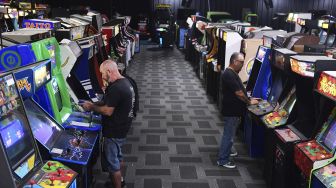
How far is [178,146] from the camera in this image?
545 cm

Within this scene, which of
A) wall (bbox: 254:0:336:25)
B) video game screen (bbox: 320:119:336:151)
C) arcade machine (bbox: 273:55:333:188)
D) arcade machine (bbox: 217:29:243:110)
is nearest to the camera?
video game screen (bbox: 320:119:336:151)

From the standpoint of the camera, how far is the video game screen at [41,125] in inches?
112

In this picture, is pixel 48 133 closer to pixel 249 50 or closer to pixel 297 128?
pixel 297 128

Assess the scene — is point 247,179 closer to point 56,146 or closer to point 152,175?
point 152,175

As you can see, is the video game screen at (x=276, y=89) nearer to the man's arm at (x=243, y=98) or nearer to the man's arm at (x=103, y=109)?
the man's arm at (x=243, y=98)

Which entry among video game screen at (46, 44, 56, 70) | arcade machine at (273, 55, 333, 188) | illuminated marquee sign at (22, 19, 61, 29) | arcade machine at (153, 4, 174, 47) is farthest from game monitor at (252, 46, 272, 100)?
arcade machine at (153, 4, 174, 47)

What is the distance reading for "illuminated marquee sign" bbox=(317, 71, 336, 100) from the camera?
8.84 feet

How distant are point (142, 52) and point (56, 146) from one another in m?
12.5

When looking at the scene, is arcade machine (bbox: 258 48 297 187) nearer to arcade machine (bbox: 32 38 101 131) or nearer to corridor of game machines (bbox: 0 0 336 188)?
corridor of game machines (bbox: 0 0 336 188)

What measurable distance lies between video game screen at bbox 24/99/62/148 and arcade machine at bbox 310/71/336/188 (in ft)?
6.49

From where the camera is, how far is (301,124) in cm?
358

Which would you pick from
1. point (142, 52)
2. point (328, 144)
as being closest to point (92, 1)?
point (142, 52)

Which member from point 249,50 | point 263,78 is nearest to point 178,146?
point 263,78

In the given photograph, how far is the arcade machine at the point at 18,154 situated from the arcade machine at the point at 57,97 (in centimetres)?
82
